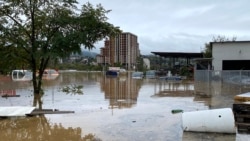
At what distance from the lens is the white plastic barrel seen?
11508mm

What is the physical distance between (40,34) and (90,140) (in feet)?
20.5

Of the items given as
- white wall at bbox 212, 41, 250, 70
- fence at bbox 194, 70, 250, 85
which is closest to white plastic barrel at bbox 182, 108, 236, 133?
fence at bbox 194, 70, 250, 85

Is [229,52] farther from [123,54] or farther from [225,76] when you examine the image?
[123,54]

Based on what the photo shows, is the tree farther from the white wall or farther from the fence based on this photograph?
the white wall

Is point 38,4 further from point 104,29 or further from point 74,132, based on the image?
point 74,132

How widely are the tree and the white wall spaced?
33.8 m

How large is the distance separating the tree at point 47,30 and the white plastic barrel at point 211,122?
4336 millimetres

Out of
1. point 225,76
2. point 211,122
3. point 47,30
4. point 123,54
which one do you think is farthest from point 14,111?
point 123,54

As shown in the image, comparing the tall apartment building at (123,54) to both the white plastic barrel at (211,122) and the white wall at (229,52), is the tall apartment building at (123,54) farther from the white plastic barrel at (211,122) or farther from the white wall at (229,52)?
the white plastic barrel at (211,122)

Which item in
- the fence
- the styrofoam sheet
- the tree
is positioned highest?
the tree

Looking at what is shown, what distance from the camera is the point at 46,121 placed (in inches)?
572

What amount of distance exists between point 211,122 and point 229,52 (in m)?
36.9

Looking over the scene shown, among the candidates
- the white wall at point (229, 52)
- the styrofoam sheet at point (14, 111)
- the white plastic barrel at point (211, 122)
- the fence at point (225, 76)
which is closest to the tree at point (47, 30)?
the styrofoam sheet at point (14, 111)

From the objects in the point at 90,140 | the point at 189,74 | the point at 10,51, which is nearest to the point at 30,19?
the point at 10,51
